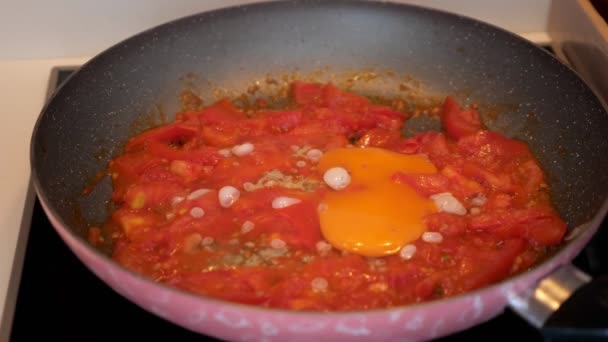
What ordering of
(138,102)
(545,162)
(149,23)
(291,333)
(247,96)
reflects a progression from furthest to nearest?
(149,23)
(247,96)
(138,102)
(545,162)
(291,333)

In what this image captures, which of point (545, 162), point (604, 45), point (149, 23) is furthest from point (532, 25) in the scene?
point (149, 23)

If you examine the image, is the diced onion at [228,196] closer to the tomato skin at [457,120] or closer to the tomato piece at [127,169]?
the tomato piece at [127,169]

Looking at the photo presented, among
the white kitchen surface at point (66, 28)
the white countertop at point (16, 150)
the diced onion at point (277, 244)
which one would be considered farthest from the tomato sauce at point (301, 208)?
the white kitchen surface at point (66, 28)

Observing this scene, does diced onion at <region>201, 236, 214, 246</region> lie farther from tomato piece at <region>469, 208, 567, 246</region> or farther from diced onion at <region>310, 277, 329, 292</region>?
tomato piece at <region>469, 208, 567, 246</region>

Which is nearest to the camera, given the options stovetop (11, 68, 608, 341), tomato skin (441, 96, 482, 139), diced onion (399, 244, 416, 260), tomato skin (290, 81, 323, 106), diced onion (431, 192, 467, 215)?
stovetop (11, 68, 608, 341)

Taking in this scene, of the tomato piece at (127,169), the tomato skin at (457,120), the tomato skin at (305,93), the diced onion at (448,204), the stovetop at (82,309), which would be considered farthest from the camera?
the tomato skin at (305,93)

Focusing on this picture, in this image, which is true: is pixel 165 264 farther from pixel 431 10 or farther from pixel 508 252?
pixel 431 10

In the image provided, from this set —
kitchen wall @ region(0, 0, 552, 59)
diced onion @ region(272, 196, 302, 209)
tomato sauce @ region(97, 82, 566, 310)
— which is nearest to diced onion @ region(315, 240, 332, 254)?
tomato sauce @ region(97, 82, 566, 310)
